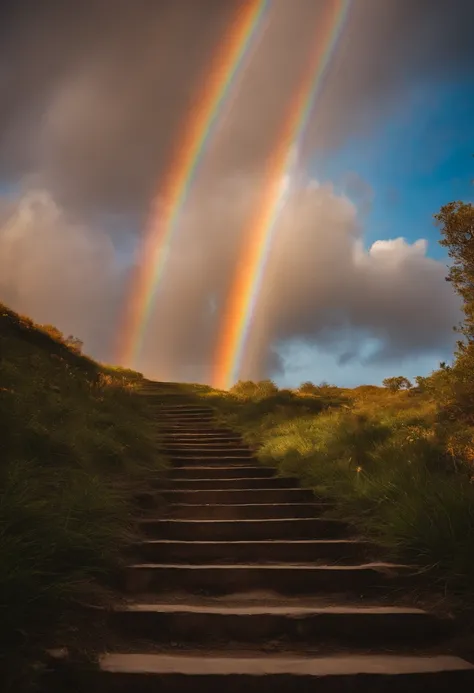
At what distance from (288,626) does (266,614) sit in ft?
0.55

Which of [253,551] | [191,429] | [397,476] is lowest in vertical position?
[253,551]

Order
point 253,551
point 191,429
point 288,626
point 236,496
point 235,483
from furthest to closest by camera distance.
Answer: point 191,429, point 235,483, point 236,496, point 253,551, point 288,626

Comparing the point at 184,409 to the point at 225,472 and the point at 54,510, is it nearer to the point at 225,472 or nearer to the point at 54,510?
the point at 225,472

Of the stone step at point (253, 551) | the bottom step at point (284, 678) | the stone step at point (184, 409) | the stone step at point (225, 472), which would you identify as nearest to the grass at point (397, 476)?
the stone step at point (225, 472)

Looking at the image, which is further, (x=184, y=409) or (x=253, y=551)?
(x=184, y=409)

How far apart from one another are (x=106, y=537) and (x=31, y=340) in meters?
13.2

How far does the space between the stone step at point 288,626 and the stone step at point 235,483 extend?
141 inches

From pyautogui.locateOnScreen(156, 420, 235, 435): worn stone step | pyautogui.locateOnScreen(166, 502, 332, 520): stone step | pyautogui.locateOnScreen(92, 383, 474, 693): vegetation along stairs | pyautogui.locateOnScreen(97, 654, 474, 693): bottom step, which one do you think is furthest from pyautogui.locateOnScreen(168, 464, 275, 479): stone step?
pyautogui.locateOnScreen(97, 654, 474, 693): bottom step

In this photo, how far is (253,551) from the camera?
4.65m

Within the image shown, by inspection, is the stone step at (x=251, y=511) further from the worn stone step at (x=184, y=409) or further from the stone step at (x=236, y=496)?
the worn stone step at (x=184, y=409)

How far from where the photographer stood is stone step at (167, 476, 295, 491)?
275 inches

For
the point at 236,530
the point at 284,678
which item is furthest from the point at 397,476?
the point at 284,678

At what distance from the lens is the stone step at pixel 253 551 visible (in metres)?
4.57

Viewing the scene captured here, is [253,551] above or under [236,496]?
under
